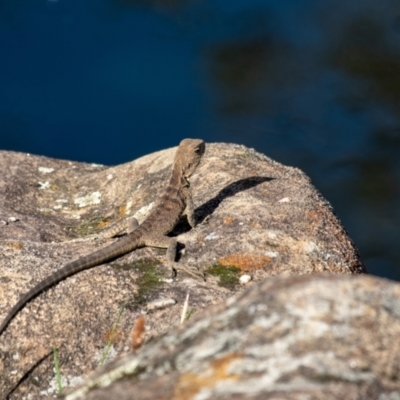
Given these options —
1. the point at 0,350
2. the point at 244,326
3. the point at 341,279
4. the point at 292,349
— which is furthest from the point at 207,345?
the point at 0,350

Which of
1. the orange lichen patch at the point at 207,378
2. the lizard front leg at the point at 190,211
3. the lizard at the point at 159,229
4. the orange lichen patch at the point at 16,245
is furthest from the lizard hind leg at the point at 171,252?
the orange lichen patch at the point at 207,378

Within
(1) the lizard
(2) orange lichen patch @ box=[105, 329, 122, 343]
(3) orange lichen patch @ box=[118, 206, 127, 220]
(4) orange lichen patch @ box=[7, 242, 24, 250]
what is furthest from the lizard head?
(2) orange lichen patch @ box=[105, 329, 122, 343]

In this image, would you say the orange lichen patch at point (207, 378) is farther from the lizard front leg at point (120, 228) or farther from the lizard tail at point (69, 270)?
the lizard front leg at point (120, 228)

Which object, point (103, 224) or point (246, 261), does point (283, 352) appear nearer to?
point (246, 261)

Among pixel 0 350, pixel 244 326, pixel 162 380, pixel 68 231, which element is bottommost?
pixel 162 380

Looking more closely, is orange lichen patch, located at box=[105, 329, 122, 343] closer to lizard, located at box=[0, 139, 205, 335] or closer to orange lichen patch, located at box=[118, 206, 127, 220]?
lizard, located at box=[0, 139, 205, 335]

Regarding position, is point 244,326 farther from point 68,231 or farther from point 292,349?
point 68,231
